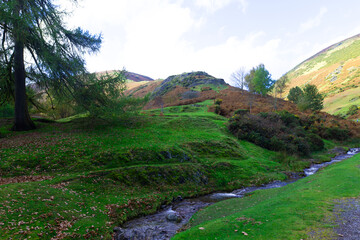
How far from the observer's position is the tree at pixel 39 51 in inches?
909

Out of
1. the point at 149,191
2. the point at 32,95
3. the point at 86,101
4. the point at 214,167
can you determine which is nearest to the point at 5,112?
the point at 32,95

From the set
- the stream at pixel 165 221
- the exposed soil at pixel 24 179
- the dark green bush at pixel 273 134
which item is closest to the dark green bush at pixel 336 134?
the dark green bush at pixel 273 134

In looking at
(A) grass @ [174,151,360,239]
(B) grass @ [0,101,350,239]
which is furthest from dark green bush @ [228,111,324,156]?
(A) grass @ [174,151,360,239]

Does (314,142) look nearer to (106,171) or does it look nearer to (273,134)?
(273,134)

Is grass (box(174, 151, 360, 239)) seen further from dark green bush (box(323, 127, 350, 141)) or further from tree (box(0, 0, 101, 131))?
dark green bush (box(323, 127, 350, 141))

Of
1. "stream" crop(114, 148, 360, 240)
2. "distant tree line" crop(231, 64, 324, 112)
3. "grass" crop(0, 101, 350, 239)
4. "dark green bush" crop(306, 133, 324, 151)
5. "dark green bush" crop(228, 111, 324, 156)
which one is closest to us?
"grass" crop(0, 101, 350, 239)

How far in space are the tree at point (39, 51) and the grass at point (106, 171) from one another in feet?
18.9

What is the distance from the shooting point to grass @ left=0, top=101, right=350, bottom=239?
11734 millimetres

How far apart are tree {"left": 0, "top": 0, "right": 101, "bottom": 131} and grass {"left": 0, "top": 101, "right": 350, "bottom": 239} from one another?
5.77 meters

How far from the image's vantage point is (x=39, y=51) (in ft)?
80.5

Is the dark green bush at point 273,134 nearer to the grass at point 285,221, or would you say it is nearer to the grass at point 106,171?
the grass at point 106,171

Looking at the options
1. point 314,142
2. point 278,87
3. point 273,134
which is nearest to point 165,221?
point 273,134

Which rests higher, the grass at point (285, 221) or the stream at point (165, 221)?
A: the grass at point (285, 221)

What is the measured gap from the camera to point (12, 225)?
9734 millimetres
